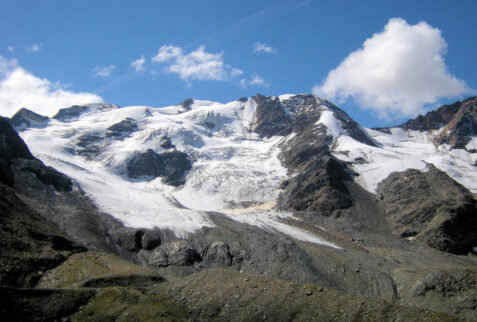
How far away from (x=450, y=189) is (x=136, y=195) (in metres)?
81.8

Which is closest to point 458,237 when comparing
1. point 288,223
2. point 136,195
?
point 288,223

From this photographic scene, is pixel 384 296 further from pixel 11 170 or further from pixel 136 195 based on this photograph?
pixel 136 195

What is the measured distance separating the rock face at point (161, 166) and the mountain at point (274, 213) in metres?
0.64

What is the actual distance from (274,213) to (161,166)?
87308 millimetres

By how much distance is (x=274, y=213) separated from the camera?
9094 centimetres

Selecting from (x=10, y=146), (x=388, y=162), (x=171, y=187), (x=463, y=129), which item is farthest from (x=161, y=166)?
(x=463, y=129)

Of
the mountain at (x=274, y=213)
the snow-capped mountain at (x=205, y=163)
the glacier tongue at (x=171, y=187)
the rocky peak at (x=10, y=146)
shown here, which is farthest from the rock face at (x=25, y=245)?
the rocky peak at (x=10, y=146)

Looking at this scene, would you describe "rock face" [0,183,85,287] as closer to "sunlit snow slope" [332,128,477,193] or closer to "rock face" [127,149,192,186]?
"sunlit snow slope" [332,128,477,193]

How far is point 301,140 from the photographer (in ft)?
581

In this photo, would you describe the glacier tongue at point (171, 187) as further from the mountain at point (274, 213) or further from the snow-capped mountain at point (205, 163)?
the mountain at point (274, 213)

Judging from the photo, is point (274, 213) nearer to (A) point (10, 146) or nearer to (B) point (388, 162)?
(B) point (388, 162)

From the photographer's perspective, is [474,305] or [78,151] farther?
[78,151]

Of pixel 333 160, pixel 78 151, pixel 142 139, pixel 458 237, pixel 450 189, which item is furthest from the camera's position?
pixel 142 139

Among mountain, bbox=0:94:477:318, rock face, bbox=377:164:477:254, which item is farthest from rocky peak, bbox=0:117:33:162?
rock face, bbox=377:164:477:254
